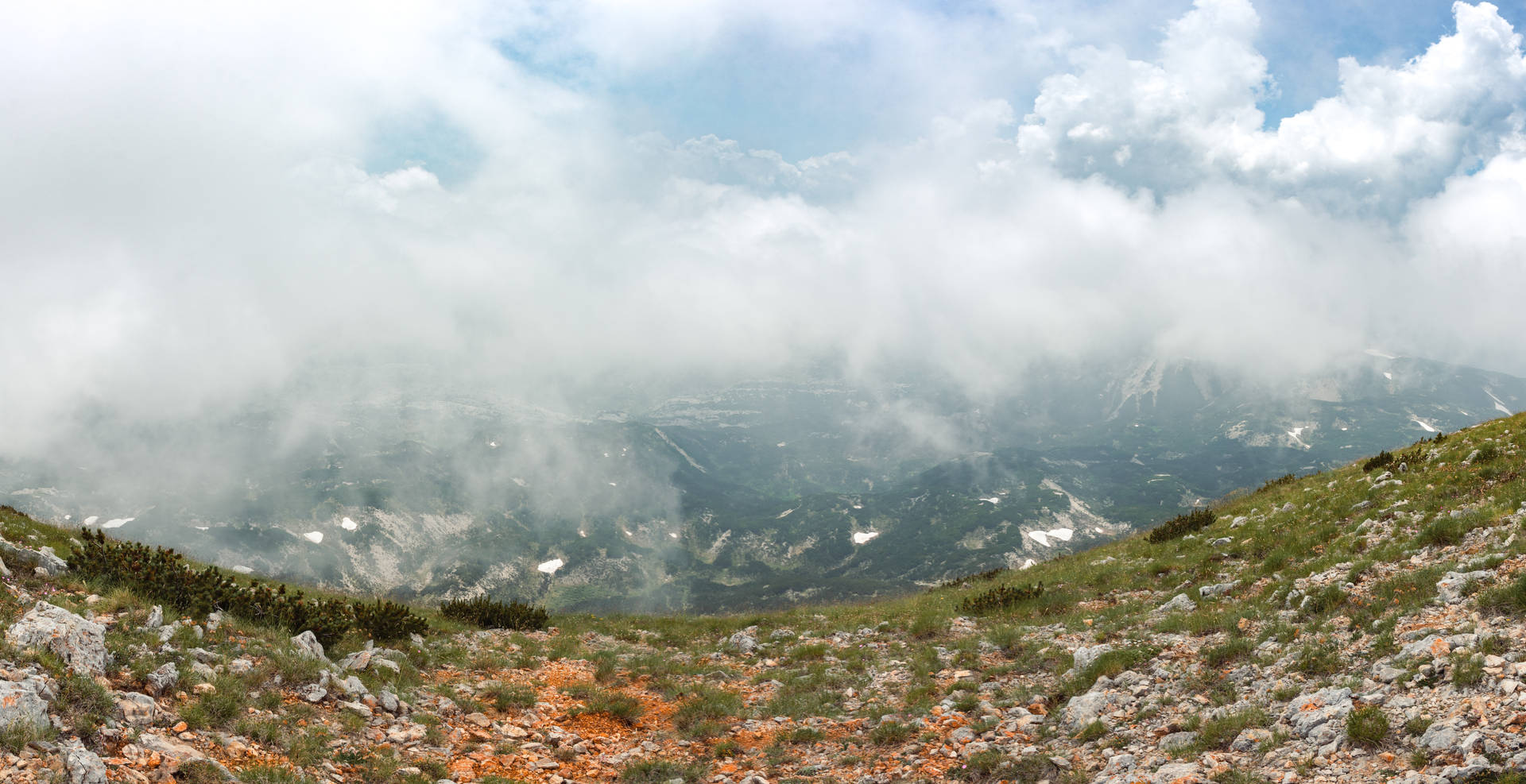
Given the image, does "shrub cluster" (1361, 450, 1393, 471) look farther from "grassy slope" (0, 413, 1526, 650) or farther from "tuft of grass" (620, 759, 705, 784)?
"tuft of grass" (620, 759, 705, 784)

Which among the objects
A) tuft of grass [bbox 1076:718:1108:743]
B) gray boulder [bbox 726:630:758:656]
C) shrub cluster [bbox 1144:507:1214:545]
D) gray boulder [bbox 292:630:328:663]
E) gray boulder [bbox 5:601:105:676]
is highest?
shrub cluster [bbox 1144:507:1214:545]

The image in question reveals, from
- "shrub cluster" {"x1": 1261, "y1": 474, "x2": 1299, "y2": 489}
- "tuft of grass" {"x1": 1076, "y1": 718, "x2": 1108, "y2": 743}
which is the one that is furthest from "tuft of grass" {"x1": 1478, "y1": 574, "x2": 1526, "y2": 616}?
"shrub cluster" {"x1": 1261, "y1": 474, "x2": 1299, "y2": 489}

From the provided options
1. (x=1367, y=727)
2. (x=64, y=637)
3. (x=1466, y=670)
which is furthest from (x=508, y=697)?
(x=1466, y=670)

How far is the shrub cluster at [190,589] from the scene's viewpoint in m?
15.5

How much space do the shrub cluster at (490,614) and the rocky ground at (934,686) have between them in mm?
882

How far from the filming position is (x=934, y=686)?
18.8 meters

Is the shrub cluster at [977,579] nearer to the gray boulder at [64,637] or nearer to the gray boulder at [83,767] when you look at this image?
the gray boulder at [64,637]

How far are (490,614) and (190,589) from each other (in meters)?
Result: 10.9

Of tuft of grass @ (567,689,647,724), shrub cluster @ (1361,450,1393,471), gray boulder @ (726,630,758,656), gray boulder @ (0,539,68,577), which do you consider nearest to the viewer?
gray boulder @ (0,539,68,577)

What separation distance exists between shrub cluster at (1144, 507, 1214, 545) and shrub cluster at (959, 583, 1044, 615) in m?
8.32

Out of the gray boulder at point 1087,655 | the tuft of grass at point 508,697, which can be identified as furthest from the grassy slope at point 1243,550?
the tuft of grass at point 508,697

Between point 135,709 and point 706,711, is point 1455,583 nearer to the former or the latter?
point 706,711

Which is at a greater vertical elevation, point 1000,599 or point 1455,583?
point 1455,583

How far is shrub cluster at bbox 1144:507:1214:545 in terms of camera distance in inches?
1202
